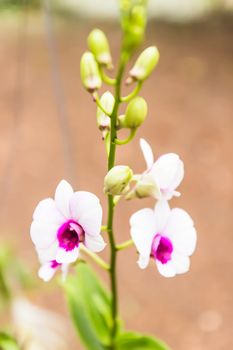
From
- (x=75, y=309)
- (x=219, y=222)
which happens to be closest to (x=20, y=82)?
(x=219, y=222)

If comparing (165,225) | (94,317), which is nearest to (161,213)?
(165,225)

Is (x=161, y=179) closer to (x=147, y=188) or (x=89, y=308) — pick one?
(x=147, y=188)

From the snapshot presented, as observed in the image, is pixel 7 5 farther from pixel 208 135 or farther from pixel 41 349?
pixel 41 349

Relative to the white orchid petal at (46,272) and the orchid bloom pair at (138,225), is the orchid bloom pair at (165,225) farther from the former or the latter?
the white orchid petal at (46,272)

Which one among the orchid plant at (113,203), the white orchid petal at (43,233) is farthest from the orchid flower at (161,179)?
the white orchid petal at (43,233)

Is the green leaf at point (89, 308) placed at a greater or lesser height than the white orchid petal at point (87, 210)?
lesser
